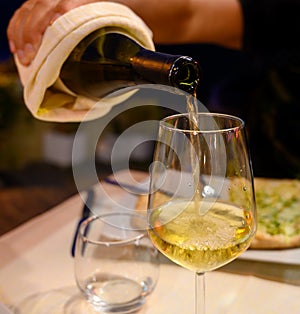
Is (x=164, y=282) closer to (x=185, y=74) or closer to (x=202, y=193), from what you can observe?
(x=202, y=193)

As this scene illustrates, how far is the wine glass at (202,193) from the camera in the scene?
2.17 feet

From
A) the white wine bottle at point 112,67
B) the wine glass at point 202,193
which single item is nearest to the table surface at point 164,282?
the wine glass at point 202,193

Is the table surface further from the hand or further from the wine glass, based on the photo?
the hand

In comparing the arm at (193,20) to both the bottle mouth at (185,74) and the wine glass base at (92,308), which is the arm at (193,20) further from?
the wine glass base at (92,308)

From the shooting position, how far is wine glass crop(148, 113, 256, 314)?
2.17 ft

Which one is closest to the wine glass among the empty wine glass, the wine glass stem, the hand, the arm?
the wine glass stem

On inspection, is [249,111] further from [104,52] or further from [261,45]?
[104,52]

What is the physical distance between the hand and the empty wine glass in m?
0.30

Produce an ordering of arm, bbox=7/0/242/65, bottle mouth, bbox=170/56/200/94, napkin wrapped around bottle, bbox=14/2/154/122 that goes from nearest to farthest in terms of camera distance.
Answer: bottle mouth, bbox=170/56/200/94 < napkin wrapped around bottle, bbox=14/2/154/122 < arm, bbox=7/0/242/65

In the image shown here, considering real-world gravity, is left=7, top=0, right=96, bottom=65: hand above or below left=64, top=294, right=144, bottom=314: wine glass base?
above

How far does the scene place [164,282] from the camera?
0.88 metres

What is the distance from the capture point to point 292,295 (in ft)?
2.72

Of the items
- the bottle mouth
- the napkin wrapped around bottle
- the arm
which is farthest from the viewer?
the arm

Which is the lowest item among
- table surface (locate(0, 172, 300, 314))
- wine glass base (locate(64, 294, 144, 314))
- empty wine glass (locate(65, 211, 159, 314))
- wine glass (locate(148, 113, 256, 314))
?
table surface (locate(0, 172, 300, 314))
